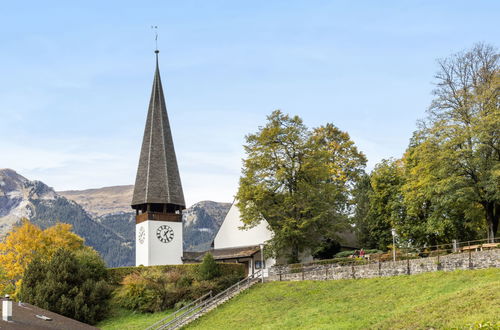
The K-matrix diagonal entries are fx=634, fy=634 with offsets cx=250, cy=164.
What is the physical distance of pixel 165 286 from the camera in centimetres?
4794

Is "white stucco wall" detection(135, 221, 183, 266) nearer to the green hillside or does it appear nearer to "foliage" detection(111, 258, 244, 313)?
"foliage" detection(111, 258, 244, 313)

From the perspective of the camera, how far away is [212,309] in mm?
42812

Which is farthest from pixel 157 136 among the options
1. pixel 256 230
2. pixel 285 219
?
pixel 285 219

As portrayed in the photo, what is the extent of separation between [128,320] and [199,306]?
6.27 m

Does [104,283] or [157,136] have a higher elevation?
[157,136]

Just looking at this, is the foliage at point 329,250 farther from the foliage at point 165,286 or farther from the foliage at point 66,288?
the foliage at point 66,288

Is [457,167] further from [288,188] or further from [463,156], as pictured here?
[288,188]

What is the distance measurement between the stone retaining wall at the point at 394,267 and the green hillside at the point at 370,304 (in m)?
0.78

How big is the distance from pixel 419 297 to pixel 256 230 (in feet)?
92.5

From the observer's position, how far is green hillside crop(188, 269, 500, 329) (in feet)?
83.3

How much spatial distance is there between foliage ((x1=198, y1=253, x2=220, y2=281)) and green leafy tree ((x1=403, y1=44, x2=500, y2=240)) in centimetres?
1606

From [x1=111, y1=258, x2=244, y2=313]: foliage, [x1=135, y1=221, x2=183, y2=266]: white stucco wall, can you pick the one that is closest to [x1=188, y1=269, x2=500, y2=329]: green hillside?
[x1=111, y1=258, x2=244, y2=313]: foliage

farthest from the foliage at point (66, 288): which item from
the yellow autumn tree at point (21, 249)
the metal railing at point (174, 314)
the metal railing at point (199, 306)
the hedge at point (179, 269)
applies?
the yellow autumn tree at point (21, 249)

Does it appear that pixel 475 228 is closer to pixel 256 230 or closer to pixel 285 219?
pixel 285 219
